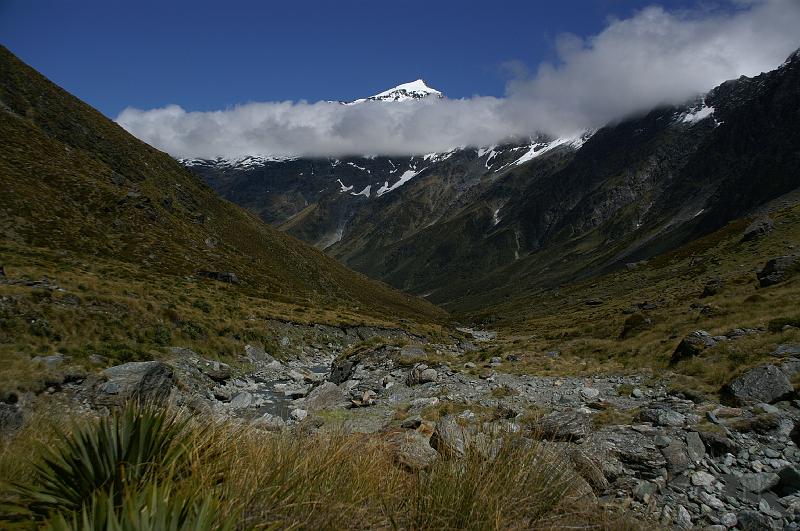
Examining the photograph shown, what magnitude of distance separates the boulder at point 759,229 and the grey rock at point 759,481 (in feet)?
304

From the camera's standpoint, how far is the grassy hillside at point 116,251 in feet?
71.2

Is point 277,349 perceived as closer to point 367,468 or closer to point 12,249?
point 12,249

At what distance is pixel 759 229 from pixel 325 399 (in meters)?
93.1

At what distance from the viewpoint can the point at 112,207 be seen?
56312mm

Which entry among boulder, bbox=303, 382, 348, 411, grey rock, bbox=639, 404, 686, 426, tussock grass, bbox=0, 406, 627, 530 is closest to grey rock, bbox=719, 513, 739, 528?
tussock grass, bbox=0, 406, 627, 530

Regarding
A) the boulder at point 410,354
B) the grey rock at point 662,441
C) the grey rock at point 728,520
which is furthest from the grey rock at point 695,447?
the boulder at point 410,354

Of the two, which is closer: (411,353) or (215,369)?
(215,369)

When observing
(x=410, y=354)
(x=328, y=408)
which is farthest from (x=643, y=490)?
(x=410, y=354)

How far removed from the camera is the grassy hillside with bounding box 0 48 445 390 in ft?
71.2

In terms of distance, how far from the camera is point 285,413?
48.6 ft

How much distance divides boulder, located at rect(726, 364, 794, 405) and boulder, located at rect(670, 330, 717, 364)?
582cm

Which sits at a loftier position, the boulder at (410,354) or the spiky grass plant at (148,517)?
the spiky grass plant at (148,517)

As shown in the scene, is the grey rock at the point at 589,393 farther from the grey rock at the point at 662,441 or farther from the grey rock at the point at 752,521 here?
the grey rock at the point at 752,521

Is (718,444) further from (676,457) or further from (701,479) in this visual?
(701,479)
